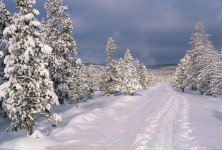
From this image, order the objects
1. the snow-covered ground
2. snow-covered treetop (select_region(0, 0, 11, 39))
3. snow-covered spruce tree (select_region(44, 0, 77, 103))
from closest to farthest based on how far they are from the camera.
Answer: the snow-covered ground, snow-covered treetop (select_region(0, 0, 11, 39)), snow-covered spruce tree (select_region(44, 0, 77, 103))

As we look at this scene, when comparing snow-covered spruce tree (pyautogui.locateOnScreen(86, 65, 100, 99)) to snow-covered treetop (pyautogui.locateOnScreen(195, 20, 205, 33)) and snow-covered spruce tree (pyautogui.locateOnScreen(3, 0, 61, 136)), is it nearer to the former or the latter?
snow-covered treetop (pyautogui.locateOnScreen(195, 20, 205, 33))

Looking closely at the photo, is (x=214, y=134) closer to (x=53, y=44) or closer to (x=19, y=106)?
(x=19, y=106)

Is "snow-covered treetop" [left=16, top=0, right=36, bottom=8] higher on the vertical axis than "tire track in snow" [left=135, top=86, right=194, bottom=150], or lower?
higher

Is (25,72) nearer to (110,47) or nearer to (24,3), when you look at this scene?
(24,3)

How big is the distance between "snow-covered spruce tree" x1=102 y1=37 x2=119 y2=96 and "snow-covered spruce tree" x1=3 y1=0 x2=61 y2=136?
165 ft

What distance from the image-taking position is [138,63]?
106875 mm

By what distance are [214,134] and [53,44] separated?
22917 millimetres

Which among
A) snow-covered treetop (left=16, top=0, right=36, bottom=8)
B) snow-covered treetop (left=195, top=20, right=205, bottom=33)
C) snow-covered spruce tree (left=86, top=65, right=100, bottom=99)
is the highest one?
snow-covered treetop (left=195, top=20, right=205, bottom=33)

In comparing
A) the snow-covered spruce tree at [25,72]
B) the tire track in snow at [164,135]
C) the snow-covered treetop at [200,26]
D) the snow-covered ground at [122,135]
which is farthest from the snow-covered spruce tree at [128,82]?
the snow-covered spruce tree at [25,72]

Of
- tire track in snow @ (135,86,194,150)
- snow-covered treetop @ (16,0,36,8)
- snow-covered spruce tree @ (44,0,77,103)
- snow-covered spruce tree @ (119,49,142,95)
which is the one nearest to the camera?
tire track in snow @ (135,86,194,150)

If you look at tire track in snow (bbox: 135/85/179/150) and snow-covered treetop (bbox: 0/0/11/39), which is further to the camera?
snow-covered treetop (bbox: 0/0/11/39)

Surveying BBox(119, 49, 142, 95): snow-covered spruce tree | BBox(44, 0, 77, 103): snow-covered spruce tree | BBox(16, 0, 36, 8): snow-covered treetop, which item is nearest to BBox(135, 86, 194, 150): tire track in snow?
BBox(16, 0, 36, 8): snow-covered treetop

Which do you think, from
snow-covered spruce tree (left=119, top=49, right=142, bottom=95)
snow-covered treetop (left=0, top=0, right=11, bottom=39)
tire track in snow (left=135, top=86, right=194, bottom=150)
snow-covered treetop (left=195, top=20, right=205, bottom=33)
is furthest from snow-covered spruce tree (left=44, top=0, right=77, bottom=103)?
snow-covered treetop (left=195, top=20, right=205, bottom=33)

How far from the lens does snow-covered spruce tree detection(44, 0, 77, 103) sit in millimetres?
39656
